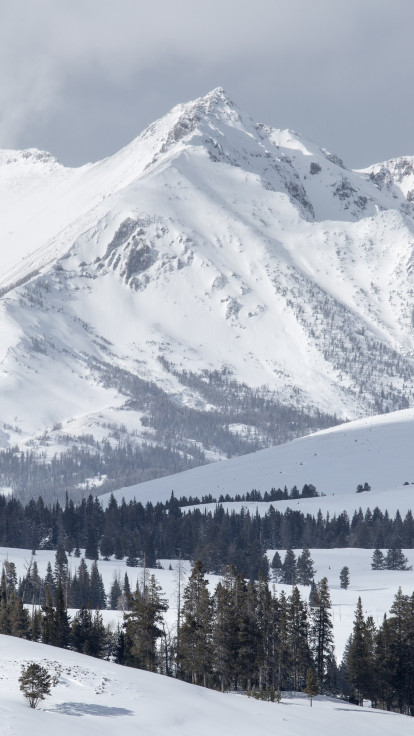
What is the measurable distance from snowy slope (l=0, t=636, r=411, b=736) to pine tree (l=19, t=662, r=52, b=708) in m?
0.61

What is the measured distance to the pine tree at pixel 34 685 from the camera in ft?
163

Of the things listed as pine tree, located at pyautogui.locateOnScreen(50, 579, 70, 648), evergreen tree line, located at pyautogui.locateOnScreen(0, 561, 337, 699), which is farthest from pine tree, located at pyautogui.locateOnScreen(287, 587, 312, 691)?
pine tree, located at pyautogui.locateOnScreen(50, 579, 70, 648)

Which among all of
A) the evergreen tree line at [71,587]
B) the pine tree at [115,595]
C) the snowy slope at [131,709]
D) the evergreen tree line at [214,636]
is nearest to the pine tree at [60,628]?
the evergreen tree line at [214,636]

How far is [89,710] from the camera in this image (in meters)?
51.0

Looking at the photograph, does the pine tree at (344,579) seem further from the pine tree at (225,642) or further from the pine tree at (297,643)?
the pine tree at (225,642)

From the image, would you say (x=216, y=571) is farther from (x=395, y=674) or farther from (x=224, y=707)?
(x=224, y=707)

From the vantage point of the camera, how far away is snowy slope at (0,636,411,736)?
47.7 m

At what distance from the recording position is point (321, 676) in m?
88.8

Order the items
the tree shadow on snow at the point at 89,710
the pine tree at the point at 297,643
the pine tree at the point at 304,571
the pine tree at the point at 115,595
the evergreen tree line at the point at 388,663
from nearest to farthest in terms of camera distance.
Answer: the tree shadow on snow at the point at 89,710 → the evergreen tree line at the point at 388,663 → the pine tree at the point at 297,643 → the pine tree at the point at 115,595 → the pine tree at the point at 304,571

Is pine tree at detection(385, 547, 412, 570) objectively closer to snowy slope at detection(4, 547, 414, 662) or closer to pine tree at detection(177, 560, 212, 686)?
snowy slope at detection(4, 547, 414, 662)

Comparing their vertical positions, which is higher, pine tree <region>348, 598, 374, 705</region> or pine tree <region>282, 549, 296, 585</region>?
pine tree <region>282, 549, 296, 585</region>

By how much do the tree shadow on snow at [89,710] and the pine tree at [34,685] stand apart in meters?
1.02

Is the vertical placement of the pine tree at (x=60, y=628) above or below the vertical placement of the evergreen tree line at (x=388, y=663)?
above

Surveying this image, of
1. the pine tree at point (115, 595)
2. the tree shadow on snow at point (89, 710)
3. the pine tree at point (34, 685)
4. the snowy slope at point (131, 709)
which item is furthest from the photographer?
the pine tree at point (115, 595)
